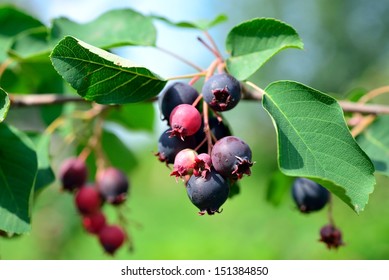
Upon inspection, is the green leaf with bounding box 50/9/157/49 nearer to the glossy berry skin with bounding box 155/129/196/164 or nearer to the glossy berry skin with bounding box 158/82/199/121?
the glossy berry skin with bounding box 158/82/199/121

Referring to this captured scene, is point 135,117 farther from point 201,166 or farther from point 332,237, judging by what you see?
point 201,166

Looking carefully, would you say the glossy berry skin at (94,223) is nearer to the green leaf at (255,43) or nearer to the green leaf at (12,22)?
the green leaf at (12,22)

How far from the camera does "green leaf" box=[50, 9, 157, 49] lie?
1537mm

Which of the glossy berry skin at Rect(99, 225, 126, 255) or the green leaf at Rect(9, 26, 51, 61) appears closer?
the green leaf at Rect(9, 26, 51, 61)

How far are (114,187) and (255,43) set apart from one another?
2.90 feet

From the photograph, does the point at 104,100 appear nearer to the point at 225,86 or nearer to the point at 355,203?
the point at 225,86

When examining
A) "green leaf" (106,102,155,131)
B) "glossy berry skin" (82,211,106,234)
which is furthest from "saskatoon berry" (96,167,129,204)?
"green leaf" (106,102,155,131)

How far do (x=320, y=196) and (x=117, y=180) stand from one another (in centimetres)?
78

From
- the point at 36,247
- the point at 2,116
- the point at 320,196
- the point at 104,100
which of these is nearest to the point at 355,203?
the point at 320,196

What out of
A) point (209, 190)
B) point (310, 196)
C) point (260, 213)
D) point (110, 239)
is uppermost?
point (209, 190)

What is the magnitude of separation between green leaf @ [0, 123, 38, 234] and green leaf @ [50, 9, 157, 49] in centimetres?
37

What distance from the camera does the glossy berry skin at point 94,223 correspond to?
80.8 inches

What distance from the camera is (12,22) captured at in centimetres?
188

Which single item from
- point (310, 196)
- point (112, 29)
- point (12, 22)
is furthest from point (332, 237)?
point (12, 22)
